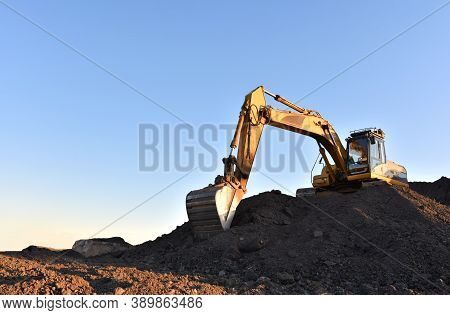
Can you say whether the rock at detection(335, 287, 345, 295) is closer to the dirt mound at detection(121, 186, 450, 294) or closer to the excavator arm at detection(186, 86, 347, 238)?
the dirt mound at detection(121, 186, 450, 294)

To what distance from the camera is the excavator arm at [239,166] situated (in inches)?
457

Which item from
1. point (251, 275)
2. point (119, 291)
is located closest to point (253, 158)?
point (251, 275)

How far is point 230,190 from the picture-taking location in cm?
1177

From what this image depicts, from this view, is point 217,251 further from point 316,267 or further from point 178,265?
point 316,267

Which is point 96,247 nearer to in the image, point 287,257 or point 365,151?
point 287,257

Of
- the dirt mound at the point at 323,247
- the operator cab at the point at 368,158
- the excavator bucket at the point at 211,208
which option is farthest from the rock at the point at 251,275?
the operator cab at the point at 368,158

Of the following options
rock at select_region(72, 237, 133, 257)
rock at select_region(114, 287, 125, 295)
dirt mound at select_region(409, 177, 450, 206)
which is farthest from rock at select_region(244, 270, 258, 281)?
dirt mound at select_region(409, 177, 450, 206)

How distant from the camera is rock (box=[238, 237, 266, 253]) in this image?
427 inches

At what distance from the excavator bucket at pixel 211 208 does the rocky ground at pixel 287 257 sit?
38cm

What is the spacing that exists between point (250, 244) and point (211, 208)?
1.39 meters

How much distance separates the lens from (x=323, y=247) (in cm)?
1046

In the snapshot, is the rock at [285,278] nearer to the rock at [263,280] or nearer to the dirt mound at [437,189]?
the rock at [263,280]
